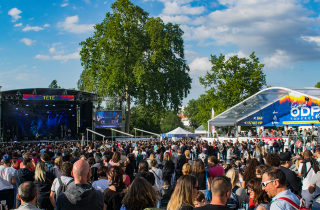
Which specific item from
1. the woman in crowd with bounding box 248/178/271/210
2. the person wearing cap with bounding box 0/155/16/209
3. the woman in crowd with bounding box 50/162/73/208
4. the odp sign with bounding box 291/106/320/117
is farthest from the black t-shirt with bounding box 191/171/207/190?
the odp sign with bounding box 291/106/320/117

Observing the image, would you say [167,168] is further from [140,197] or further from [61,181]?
[140,197]

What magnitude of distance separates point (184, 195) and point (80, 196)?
44.7 inches

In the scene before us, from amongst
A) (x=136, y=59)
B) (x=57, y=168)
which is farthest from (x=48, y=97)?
(x=57, y=168)

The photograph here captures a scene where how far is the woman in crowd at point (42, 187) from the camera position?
4656 millimetres

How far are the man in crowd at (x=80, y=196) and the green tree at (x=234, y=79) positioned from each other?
37264 millimetres

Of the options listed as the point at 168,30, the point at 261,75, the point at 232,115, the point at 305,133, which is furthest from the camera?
the point at 261,75

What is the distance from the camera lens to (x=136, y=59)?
3077cm

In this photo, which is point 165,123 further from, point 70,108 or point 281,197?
point 281,197

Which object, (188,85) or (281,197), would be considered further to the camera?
(188,85)

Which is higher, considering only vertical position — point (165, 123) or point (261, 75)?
point (261, 75)

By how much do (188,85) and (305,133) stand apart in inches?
662

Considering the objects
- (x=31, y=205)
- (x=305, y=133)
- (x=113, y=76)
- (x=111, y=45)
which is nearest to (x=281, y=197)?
(x=31, y=205)

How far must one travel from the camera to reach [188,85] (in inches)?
1323

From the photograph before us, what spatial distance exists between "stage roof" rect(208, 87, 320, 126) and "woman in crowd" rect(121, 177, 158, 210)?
74.4ft
